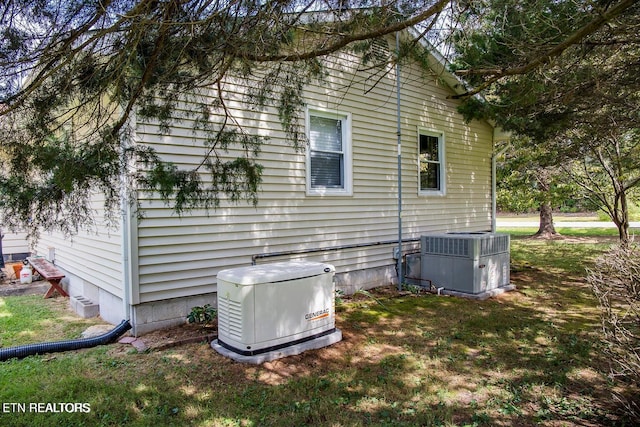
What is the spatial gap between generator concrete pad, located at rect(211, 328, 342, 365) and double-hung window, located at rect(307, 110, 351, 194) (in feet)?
7.97

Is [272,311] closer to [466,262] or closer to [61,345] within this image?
[61,345]

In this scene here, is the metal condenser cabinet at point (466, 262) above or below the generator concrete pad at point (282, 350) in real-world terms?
above

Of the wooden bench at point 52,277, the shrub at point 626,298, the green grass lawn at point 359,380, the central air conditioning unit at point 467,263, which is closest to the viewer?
the shrub at point 626,298

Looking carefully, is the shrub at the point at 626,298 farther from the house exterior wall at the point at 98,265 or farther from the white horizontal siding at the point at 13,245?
the white horizontal siding at the point at 13,245

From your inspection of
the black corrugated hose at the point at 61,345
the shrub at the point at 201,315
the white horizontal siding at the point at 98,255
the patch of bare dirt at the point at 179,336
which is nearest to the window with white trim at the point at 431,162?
the shrub at the point at 201,315

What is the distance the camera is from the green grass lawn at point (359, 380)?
2.82 m

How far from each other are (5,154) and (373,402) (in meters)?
3.19

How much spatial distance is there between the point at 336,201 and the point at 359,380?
3362 mm

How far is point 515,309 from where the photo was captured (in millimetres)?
5719

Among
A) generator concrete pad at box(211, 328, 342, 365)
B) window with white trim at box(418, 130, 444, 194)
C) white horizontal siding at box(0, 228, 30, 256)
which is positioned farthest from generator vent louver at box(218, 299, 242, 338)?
white horizontal siding at box(0, 228, 30, 256)

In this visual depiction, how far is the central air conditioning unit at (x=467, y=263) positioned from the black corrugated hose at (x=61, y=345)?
15.6ft

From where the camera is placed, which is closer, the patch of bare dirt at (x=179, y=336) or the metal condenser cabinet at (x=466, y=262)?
the patch of bare dirt at (x=179, y=336)

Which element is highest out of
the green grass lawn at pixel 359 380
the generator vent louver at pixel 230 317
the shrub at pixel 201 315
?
the generator vent louver at pixel 230 317

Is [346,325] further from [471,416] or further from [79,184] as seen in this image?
[79,184]
